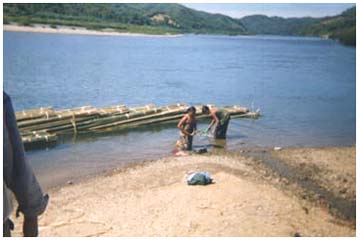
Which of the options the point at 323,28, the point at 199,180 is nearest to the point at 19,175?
the point at 199,180

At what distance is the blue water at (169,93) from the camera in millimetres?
11600

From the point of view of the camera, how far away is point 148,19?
50.1 m

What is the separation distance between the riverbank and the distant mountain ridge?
63.4 ft

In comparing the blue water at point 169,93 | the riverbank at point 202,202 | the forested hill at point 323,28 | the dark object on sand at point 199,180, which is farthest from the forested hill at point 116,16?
the dark object on sand at point 199,180

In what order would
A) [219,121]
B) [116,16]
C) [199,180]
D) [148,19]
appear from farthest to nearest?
[148,19]
[116,16]
[219,121]
[199,180]

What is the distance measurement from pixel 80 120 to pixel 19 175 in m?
11.1

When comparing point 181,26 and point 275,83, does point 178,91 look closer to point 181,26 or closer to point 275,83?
point 275,83

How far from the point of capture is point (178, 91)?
2453 cm

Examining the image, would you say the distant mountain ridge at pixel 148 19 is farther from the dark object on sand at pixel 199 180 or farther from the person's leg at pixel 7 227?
the person's leg at pixel 7 227

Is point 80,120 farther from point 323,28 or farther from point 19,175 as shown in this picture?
point 323,28

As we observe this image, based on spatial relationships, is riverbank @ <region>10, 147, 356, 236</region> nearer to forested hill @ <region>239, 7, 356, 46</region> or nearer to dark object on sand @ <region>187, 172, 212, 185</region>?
dark object on sand @ <region>187, 172, 212, 185</region>

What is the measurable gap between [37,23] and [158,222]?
126 ft

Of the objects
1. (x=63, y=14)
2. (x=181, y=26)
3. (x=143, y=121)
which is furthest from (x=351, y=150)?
(x=181, y=26)

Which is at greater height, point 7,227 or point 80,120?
point 7,227
